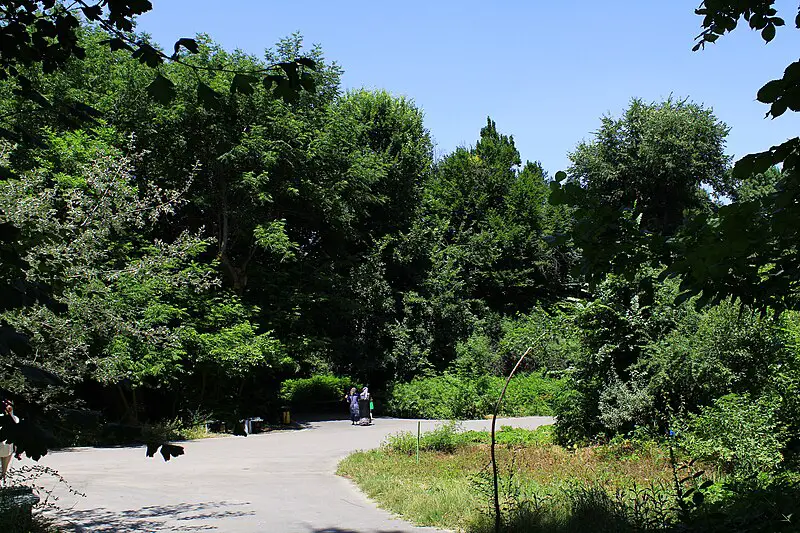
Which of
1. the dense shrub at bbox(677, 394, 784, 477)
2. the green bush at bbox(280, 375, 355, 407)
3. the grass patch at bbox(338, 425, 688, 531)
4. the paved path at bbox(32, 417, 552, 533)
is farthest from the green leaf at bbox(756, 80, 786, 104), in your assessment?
the green bush at bbox(280, 375, 355, 407)

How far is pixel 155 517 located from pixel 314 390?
31.1m

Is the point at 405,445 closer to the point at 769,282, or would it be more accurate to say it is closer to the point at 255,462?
the point at 255,462

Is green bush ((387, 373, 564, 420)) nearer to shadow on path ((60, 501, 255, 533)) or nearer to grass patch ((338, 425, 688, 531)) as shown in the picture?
grass patch ((338, 425, 688, 531))

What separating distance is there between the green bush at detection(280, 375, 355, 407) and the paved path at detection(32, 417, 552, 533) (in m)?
18.7

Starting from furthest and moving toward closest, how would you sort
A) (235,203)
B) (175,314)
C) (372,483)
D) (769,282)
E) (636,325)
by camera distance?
1. (235,203)
2. (175,314)
3. (636,325)
4. (372,483)
5. (769,282)

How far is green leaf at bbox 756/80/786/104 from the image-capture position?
11.2 ft

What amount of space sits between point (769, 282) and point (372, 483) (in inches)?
308

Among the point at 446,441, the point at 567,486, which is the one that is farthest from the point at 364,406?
the point at 567,486

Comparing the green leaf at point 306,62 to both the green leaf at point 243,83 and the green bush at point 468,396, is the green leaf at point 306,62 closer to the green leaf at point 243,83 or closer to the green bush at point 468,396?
the green leaf at point 243,83

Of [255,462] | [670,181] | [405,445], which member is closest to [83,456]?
[255,462]

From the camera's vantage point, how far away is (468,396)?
27.9 m

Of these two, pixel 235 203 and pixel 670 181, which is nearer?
pixel 235 203

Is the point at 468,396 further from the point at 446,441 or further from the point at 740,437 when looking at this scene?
the point at 740,437

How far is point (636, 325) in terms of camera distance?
1452cm
